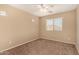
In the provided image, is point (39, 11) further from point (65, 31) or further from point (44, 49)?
point (44, 49)

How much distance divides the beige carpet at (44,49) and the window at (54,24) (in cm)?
29

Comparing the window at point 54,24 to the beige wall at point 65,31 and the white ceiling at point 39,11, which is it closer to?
the beige wall at point 65,31

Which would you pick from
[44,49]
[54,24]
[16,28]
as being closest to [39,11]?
[54,24]

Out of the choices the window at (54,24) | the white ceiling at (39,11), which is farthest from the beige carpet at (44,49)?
the white ceiling at (39,11)

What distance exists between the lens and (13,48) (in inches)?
63.2

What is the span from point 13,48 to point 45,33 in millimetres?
757

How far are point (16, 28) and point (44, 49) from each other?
747 mm

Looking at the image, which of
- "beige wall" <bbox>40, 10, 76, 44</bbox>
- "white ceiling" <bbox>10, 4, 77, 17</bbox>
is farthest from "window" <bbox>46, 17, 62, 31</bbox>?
"white ceiling" <bbox>10, 4, 77, 17</bbox>

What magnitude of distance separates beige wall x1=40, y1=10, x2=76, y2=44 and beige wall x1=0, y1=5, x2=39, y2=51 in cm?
15

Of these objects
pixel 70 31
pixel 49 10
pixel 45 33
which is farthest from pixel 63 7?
pixel 45 33

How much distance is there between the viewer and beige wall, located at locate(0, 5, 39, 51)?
158 centimetres

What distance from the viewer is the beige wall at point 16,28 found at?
5.20 ft

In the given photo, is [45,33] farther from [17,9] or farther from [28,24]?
[17,9]

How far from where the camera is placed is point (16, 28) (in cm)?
166
